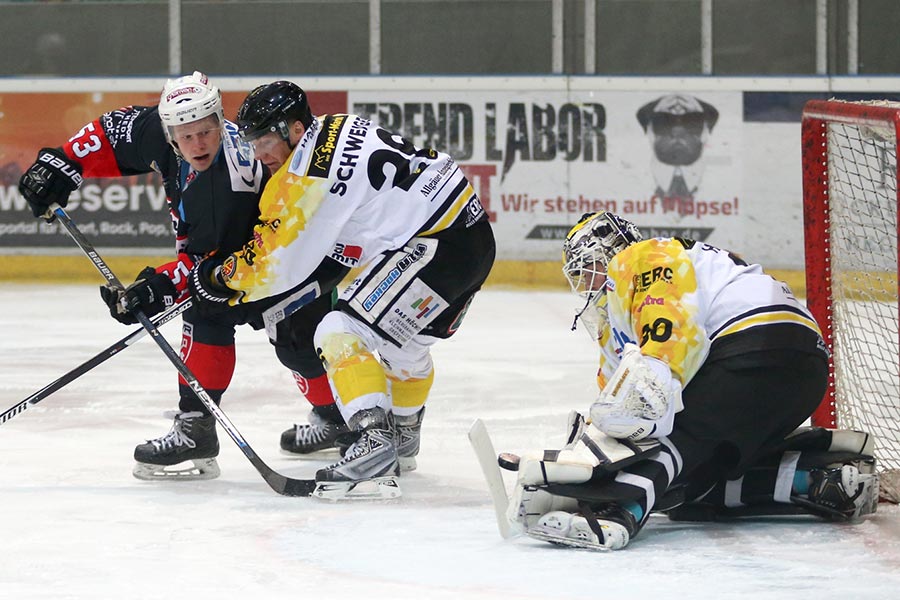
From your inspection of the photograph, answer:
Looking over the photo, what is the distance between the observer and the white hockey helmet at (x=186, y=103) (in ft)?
11.0

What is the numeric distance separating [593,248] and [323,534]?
0.75 meters

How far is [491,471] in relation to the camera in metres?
2.78

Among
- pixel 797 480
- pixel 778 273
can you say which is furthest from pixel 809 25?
pixel 797 480

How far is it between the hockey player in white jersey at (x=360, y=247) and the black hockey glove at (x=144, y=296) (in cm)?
12

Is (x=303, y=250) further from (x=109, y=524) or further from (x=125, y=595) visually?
(x=125, y=595)

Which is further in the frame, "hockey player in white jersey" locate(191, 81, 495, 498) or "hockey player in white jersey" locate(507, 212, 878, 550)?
"hockey player in white jersey" locate(191, 81, 495, 498)

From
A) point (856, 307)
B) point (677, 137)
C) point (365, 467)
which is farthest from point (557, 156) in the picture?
point (365, 467)

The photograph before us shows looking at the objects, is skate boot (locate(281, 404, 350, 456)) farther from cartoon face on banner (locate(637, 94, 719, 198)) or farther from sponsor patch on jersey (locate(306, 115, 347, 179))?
cartoon face on banner (locate(637, 94, 719, 198))

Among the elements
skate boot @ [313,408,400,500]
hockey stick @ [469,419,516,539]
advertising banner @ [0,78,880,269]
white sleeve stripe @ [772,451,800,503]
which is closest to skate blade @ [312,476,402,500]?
skate boot @ [313,408,400,500]

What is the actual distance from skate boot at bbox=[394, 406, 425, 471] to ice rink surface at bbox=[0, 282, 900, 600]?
44 millimetres

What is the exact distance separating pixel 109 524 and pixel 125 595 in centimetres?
57

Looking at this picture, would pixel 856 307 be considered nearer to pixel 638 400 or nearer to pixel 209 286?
pixel 638 400

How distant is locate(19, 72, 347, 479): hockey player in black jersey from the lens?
3.44 meters

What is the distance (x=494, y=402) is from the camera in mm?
4484
